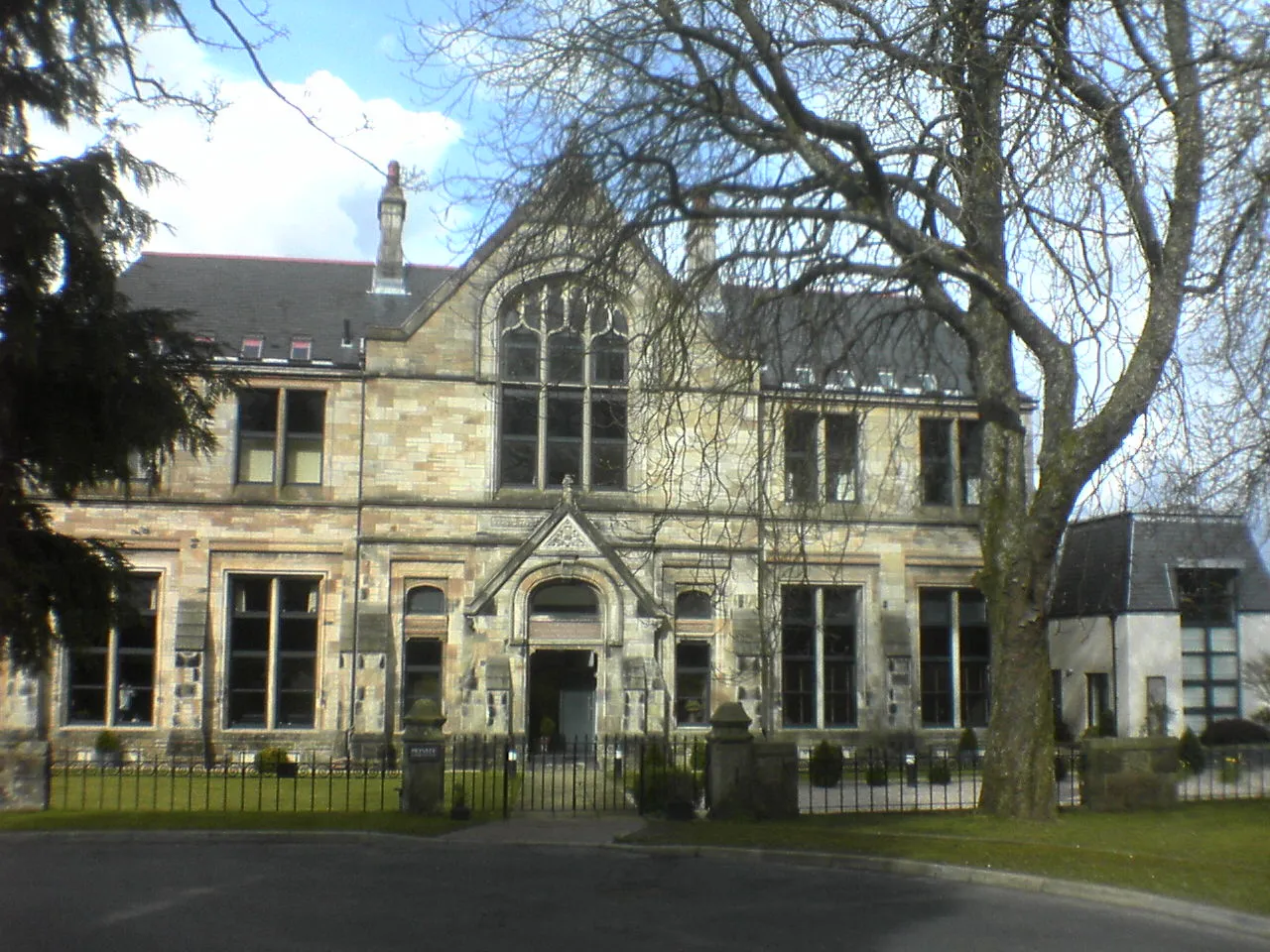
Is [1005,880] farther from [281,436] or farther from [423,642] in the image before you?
[281,436]

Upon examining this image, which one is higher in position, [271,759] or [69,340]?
[69,340]

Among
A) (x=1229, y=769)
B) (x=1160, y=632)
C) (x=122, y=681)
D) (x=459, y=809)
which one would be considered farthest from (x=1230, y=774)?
(x=122, y=681)

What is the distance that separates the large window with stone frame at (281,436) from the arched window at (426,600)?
10.9ft

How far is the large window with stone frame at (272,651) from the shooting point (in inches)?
1131

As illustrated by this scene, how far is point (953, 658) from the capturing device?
3139cm

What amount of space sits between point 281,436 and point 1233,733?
21412 millimetres

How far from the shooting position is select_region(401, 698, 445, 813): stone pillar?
17516 millimetres

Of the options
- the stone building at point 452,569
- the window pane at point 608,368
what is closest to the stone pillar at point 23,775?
the stone building at point 452,569

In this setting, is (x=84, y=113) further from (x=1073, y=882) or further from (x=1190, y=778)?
(x=1190, y=778)

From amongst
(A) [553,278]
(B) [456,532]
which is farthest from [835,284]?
(B) [456,532]

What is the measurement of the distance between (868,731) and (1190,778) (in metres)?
8.75

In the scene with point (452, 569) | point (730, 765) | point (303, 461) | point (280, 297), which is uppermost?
point (280, 297)

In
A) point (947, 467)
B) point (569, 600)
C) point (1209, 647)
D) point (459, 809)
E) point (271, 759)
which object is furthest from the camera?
point (947, 467)

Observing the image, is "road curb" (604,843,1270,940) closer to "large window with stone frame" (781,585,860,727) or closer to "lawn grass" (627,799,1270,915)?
"lawn grass" (627,799,1270,915)
